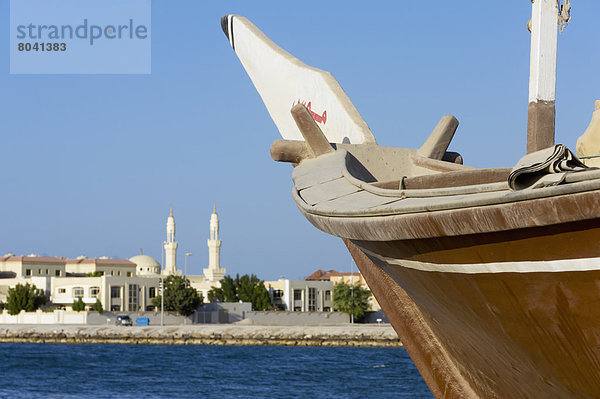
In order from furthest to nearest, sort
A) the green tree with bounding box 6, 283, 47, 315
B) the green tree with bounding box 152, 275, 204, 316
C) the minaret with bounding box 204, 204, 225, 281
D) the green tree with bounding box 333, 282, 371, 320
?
the minaret with bounding box 204, 204, 225, 281 < the green tree with bounding box 333, 282, 371, 320 < the green tree with bounding box 6, 283, 47, 315 < the green tree with bounding box 152, 275, 204, 316

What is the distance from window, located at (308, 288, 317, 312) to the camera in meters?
88.1

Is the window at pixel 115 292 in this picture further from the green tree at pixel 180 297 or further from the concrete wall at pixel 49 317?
the green tree at pixel 180 297

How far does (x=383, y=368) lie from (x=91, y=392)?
57.9 ft

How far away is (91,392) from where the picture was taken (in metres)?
34.8

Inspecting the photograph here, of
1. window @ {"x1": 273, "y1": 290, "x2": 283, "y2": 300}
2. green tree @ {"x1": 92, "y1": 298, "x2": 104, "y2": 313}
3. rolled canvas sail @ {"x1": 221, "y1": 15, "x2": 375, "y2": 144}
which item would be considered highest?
rolled canvas sail @ {"x1": 221, "y1": 15, "x2": 375, "y2": 144}

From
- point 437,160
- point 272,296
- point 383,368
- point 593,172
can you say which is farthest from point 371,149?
point 272,296

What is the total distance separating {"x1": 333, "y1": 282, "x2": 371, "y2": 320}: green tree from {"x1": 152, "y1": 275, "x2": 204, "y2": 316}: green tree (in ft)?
43.7

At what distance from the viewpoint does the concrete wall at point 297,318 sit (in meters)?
79.2

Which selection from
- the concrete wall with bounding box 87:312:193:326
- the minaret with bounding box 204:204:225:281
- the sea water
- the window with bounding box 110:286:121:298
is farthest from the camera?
the minaret with bounding box 204:204:225:281

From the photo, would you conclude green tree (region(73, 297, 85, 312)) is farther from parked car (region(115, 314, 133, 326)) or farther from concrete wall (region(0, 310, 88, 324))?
parked car (region(115, 314, 133, 326))

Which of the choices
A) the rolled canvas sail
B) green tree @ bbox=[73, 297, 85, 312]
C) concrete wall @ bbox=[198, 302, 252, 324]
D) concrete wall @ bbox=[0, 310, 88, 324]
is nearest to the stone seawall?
concrete wall @ bbox=[0, 310, 88, 324]

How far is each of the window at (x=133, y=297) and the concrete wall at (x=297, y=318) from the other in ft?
37.4

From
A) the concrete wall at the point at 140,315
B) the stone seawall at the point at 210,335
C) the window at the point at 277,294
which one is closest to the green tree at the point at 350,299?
the window at the point at 277,294

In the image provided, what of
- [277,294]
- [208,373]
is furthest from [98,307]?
[208,373]
